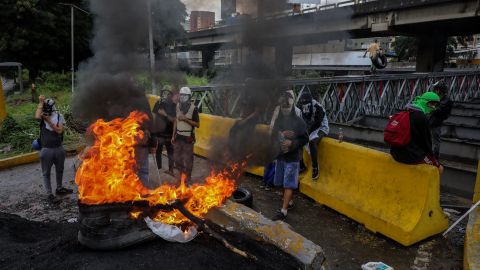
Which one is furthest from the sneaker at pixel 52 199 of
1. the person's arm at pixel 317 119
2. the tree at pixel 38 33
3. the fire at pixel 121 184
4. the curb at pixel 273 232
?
the tree at pixel 38 33

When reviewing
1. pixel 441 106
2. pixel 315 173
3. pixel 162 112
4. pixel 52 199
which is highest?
pixel 441 106

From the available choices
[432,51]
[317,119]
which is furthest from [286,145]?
[432,51]

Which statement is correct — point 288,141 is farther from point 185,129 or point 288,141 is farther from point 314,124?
point 185,129

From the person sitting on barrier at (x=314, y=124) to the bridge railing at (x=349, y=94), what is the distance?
2.74m

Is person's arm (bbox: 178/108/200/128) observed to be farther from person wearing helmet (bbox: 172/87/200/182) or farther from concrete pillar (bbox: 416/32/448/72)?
concrete pillar (bbox: 416/32/448/72)

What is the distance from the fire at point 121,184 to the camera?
13.1 feet

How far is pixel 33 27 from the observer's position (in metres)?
21.6

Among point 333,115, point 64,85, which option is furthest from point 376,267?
point 64,85

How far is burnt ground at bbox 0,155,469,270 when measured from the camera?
11.7 ft

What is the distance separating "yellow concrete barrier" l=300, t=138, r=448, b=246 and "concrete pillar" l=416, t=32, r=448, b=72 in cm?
2159

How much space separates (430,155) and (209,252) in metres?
3.12

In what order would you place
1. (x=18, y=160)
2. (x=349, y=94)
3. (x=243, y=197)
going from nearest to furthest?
(x=243, y=197), (x=18, y=160), (x=349, y=94)

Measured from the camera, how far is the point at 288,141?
5312 mm

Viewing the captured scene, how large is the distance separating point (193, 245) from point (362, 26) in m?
21.5
